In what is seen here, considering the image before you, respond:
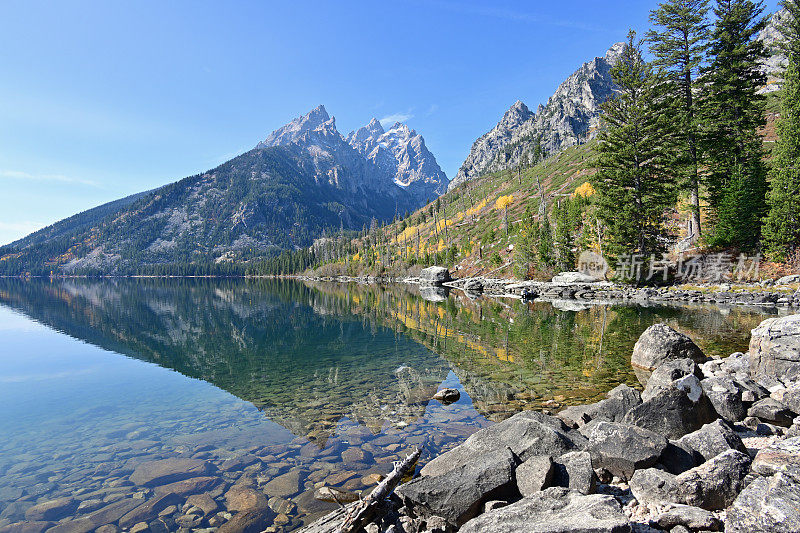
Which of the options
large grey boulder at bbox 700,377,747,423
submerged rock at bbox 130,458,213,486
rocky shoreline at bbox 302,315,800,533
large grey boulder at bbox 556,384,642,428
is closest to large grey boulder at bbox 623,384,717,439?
rocky shoreline at bbox 302,315,800,533

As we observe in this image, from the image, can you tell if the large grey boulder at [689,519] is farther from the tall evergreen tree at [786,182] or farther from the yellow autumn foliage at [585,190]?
the yellow autumn foliage at [585,190]

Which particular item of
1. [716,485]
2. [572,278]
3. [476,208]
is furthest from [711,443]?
[476,208]

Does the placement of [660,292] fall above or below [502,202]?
below

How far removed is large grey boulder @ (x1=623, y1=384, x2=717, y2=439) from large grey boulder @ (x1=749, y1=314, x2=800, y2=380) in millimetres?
5883

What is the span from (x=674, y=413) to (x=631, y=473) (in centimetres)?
288

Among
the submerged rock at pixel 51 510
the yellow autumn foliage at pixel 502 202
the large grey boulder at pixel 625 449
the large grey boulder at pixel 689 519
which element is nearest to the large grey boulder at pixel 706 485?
the large grey boulder at pixel 689 519

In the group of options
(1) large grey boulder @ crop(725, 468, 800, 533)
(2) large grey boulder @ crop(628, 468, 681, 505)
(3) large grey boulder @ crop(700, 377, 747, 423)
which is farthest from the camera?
(3) large grey boulder @ crop(700, 377, 747, 423)

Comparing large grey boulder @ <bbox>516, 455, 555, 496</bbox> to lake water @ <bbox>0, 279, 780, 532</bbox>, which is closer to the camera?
large grey boulder @ <bbox>516, 455, 555, 496</bbox>

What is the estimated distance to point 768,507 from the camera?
458 centimetres

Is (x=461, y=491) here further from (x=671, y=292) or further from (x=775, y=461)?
(x=671, y=292)

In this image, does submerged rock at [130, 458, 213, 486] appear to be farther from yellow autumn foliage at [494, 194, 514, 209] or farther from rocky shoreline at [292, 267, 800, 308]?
yellow autumn foliage at [494, 194, 514, 209]

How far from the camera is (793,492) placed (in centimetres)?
471

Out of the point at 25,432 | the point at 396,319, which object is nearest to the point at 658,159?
the point at 396,319

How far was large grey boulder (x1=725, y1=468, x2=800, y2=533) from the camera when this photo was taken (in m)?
4.42
